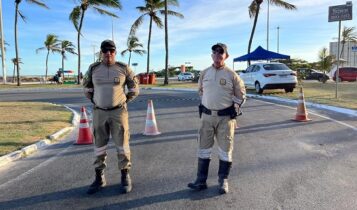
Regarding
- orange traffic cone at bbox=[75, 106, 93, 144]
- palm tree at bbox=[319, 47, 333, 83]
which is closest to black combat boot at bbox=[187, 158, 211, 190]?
orange traffic cone at bbox=[75, 106, 93, 144]

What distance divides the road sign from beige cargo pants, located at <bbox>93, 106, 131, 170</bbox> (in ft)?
46.6

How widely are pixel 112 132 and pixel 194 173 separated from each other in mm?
1386

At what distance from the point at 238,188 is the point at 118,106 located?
1864 millimetres

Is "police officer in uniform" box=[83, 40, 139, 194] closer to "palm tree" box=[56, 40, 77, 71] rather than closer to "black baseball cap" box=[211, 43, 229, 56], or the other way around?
"black baseball cap" box=[211, 43, 229, 56]

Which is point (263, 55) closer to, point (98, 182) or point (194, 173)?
point (194, 173)

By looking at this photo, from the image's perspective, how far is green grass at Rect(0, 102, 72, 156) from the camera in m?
8.68

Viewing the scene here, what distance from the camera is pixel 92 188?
17.4ft

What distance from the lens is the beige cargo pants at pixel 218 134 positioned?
17.4 feet

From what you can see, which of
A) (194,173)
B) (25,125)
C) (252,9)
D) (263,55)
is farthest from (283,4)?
(194,173)

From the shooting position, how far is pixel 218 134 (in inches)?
211

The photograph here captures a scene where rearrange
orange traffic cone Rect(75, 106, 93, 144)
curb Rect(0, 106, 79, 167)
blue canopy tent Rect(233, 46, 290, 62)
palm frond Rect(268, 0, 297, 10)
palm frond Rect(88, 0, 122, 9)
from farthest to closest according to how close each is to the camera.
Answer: palm frond Rect(88, 0, 122, 9) < palm frond Rect(268, 0, 297, 10) < blue canopy tent Rect(233, 46, 290, 62) < orange traffic cone Rect(75, 106, 93, 144) < curb Rect(0, 106, 79, 167)

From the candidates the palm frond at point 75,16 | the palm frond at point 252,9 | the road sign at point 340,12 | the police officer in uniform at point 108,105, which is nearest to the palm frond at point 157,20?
the palm frond at point 75,16

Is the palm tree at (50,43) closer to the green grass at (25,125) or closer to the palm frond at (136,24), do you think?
the palm frond at (136,24)

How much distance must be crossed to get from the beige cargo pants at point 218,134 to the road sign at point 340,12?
13736 millimetres
